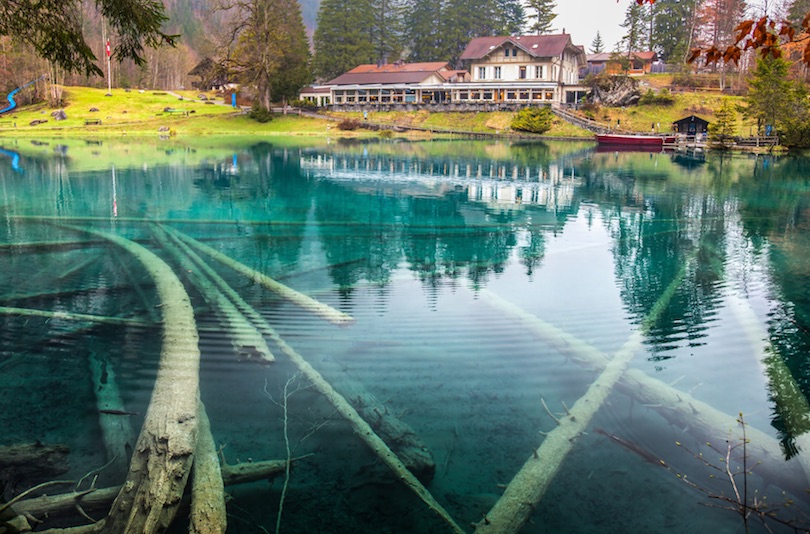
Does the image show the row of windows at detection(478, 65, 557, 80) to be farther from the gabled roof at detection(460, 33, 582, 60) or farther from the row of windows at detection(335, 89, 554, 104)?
the row of windows at detection(335, 89, 554, 104)

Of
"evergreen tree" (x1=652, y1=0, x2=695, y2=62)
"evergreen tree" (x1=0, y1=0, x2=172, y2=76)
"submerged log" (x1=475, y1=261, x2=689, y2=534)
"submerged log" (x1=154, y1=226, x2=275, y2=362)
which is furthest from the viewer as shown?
Answer: "evergreen tree" (x1=652, y1=0, x2=695, y2=62)

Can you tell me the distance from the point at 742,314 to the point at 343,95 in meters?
75.8

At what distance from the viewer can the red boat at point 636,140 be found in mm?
55531

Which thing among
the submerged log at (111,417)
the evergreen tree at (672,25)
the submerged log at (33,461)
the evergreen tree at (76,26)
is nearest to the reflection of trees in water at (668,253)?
the submerged log at (111,417)

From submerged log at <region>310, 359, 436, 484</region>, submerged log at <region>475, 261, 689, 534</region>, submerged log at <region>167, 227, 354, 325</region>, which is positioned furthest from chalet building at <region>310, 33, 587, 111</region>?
submerged log at <region>310, 359, 436, 484</region>

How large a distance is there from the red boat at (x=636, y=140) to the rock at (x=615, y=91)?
1228cm

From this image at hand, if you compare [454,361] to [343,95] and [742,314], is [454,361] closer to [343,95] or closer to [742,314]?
[742,314]

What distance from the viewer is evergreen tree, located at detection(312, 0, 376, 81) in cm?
9006

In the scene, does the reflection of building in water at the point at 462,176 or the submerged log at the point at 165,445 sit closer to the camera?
the submerged log at the point at 165,445

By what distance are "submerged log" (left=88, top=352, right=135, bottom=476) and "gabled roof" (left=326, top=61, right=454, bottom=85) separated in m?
75.6

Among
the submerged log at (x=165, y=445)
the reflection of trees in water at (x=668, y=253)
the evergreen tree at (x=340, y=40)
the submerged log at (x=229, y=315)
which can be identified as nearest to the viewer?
the submerged log at (x=165, y=445)

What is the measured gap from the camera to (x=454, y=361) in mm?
8211

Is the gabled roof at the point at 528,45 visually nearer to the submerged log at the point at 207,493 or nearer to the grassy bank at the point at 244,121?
the grassy bank at the point at 244,121

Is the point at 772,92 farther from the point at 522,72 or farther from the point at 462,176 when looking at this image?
the point at 522,72
